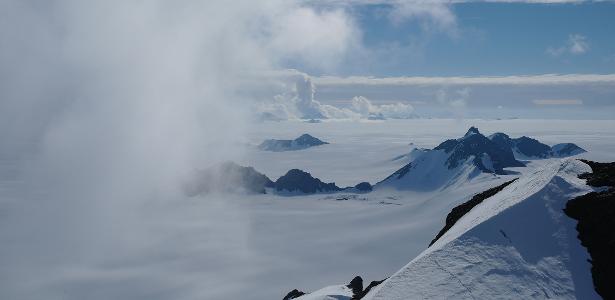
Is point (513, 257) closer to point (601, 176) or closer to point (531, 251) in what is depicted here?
point (531, 251)

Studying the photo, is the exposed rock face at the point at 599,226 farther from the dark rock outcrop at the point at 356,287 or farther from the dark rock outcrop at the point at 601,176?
the dark rock outcrop at the point at 356,287

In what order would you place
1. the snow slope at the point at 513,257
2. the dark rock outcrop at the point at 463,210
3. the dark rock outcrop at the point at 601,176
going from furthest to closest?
the dark rock outcrop at the point at 463,210, the dark rock outcrop at the point at 601,176, the snow slope at the point at 513,257

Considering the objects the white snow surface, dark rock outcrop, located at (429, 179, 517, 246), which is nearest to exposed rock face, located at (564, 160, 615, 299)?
dark rock outcrop, located at (429, 179, 517, 246)

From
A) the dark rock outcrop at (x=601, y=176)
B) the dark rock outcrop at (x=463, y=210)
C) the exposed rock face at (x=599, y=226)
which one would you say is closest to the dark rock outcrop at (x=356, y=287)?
the dark rock outcrop at (x=463, y=210)

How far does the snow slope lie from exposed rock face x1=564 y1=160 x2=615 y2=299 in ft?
2.05

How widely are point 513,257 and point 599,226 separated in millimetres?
7895

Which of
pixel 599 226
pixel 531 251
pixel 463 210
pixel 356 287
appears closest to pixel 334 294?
pixel 356 287

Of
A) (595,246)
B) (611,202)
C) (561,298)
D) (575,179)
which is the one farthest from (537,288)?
(575,179)

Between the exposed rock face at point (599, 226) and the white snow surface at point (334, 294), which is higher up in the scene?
the exposed rock face at point (599, 226)

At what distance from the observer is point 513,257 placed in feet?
137

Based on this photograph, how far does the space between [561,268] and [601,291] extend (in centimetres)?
325

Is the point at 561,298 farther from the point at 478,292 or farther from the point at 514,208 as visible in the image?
the point at 514,208

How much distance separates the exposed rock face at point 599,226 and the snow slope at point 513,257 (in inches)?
24.6

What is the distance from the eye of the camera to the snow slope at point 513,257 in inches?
1532
